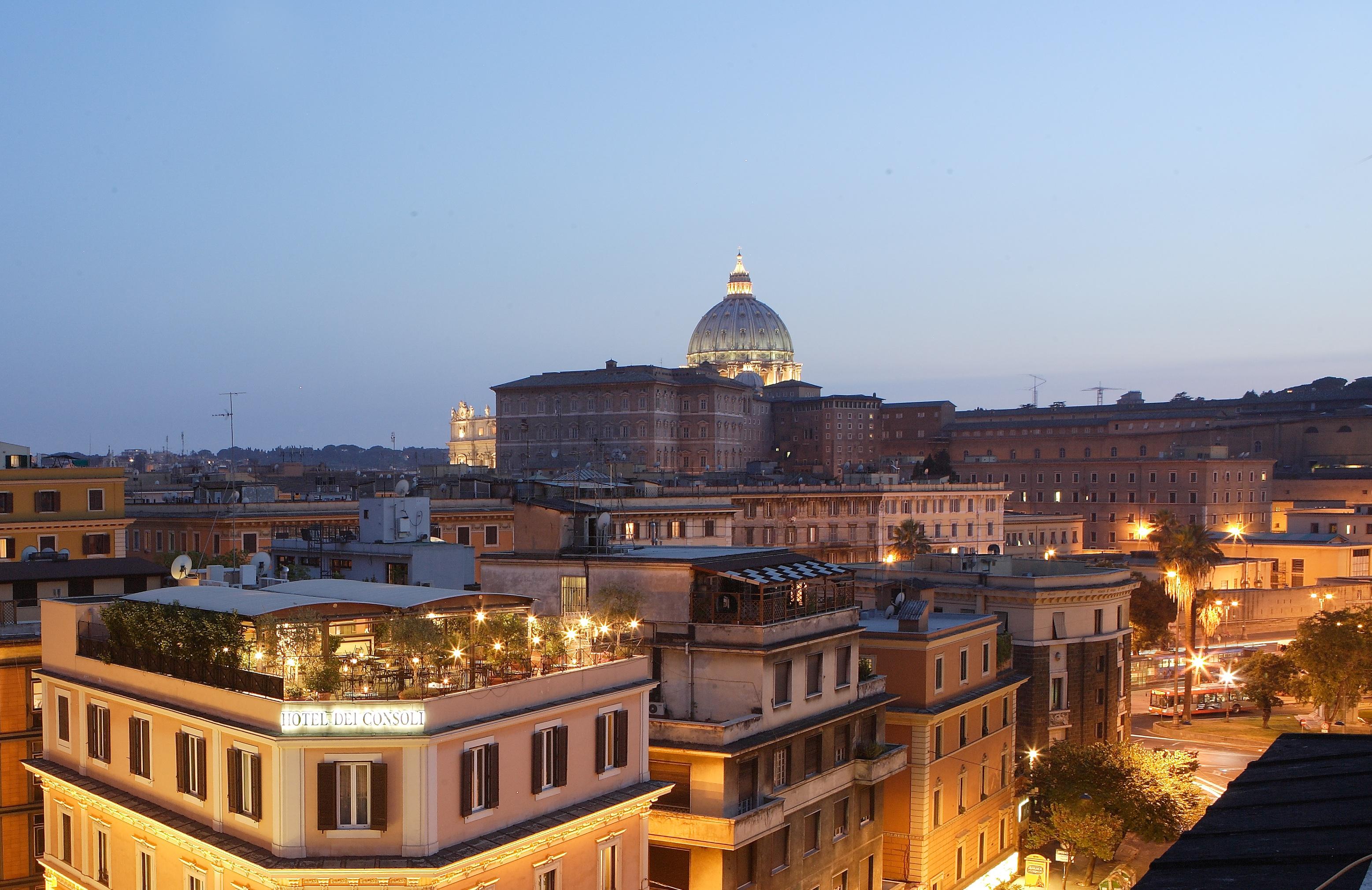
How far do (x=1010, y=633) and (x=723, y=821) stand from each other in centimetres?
2111

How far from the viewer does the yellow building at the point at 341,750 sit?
1906 cm

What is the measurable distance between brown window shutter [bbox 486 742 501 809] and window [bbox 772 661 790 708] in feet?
28.2

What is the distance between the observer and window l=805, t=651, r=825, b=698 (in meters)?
29.1

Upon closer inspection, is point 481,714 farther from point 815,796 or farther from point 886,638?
point 886,638

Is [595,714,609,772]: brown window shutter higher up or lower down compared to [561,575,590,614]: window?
lower down

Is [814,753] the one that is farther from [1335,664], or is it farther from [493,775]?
[1335,664]

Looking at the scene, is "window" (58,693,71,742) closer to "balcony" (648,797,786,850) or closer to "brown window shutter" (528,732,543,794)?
"brown window shutter" (528,732,543,794)

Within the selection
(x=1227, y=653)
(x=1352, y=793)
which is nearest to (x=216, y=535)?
(x=1352, y=793)

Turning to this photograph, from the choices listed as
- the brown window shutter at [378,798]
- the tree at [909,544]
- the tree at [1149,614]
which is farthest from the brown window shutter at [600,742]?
the tree at [909,544]

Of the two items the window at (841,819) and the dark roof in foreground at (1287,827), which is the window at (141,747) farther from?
the dark roof in foreground at (1287,827)

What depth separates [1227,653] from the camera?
8256cm

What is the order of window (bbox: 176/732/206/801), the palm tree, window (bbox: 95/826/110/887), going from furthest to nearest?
1. the palm tree
2. window (bbox: 95/826/110/887)
3. window (bbox: 176/732/206/801)

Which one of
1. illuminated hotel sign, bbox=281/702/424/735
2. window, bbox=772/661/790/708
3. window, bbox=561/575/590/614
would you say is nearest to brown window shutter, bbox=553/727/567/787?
illuminated hotel sign, bbox=281/702/424/735

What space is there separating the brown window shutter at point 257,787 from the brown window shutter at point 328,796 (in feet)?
3.48
